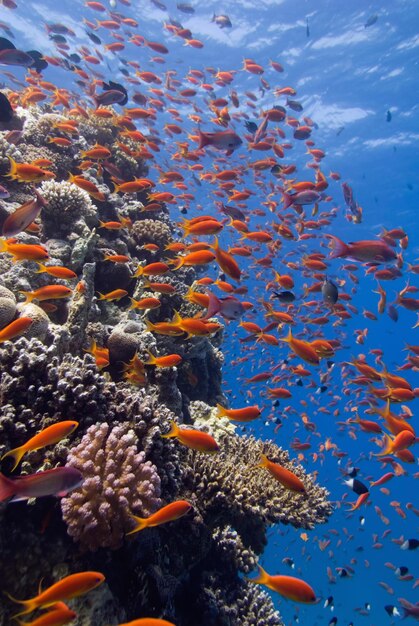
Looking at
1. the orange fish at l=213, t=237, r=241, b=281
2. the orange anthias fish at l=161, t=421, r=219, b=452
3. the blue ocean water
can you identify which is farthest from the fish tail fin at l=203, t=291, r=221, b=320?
the blue ocean water

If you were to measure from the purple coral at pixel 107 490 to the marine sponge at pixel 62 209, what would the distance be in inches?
197

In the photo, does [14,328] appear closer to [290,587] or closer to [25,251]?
[25,251]

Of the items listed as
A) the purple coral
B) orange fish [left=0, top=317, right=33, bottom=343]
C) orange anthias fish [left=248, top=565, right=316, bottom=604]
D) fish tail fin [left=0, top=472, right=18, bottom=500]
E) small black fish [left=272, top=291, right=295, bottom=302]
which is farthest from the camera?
small black fish [left=272, top=291, right=295, bottom=302]

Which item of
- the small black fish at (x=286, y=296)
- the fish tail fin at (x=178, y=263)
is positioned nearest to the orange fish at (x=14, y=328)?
the fish tail fin at (x=178, y=263)

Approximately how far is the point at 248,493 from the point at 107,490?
105 inches

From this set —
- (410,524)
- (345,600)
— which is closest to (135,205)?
(345,600)

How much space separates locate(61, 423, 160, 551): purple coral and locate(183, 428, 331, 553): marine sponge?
1635 millimetres

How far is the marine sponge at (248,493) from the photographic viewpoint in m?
5.14

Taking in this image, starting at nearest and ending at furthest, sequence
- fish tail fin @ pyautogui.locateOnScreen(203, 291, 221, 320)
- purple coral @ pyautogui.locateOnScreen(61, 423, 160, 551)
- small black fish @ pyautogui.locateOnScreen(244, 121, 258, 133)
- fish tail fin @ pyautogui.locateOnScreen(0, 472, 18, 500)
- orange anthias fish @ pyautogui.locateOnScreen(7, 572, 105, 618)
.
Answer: orange anthias fish @ pyautogui.locateOnScreen(7, 572, 105, 618) < fish tail fin @ pyautogui.locateOnScreen(0, 472, 18, 500) < purple coral @ pyautogui.locateOnScreen(61, 423, 160, 551) < fish tail fin @ pyautogui.locateOnScreen(203, 291, 221, 320) < small black fish @ pyautogui.locateOnScreen(244, 121, 258, 133)

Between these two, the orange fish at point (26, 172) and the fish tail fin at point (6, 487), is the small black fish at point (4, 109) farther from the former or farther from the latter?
the fish tail fin at point (6, 487)

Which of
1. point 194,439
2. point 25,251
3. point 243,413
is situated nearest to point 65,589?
point 194,439

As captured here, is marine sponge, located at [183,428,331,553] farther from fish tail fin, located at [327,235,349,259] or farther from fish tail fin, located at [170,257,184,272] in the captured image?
fish tail fin, located at [327,235,349,259]

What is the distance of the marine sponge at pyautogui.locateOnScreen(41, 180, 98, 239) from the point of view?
7520mm

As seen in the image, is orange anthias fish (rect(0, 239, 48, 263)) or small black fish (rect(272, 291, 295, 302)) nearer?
orange anthias fish (rect(0, 239, 48, 263))
